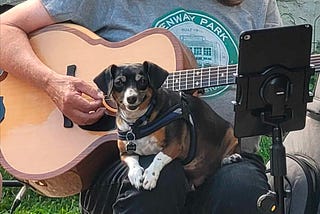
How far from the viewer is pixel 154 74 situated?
6.39 feet

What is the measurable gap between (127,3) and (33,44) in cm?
33

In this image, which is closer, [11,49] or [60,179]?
[60,179]

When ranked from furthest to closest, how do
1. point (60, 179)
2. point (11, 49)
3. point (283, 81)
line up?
point (11, 49) < point (60, 179) < point (283, 81)

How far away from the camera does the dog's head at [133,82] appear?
193cm

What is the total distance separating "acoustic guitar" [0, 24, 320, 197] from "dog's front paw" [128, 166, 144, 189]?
18 centimetres

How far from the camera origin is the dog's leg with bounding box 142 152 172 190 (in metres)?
1.92

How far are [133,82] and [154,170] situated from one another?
8.7 inches

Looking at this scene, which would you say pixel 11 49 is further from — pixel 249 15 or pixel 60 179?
pixel 249 15

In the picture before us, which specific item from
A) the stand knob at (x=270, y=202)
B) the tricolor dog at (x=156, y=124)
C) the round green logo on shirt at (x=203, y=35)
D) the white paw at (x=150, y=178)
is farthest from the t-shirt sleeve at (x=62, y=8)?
the stand knob at (x=270, y=202)

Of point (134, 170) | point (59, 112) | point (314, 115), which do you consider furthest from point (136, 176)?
point (314, 115)

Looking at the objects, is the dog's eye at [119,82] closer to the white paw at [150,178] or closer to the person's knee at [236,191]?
the white paw at [150,178]

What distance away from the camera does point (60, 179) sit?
7.19ft

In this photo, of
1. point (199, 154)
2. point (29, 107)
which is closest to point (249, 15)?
point (199, 154)

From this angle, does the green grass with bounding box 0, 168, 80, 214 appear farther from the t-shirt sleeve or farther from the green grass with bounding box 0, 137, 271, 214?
the t-shirt sleeve
